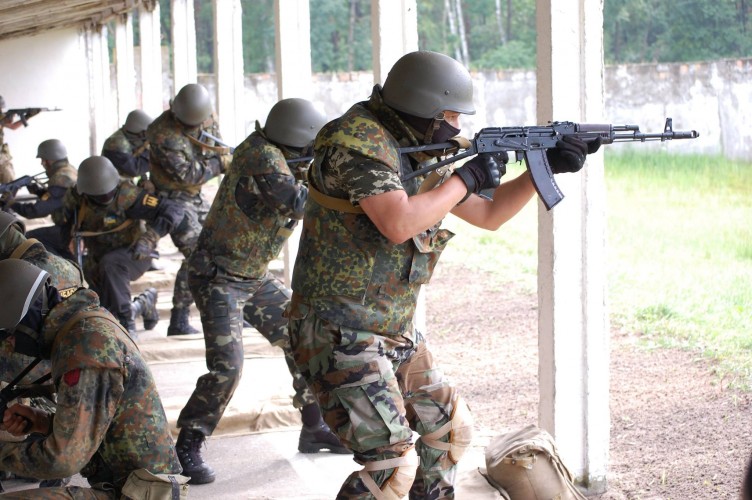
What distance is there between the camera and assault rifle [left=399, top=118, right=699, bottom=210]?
324 cm

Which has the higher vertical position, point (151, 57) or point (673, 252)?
point (151, 57)

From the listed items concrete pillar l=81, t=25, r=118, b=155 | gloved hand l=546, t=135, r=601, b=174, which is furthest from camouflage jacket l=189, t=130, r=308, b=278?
concrete pillar l=81, t=25, r=118, b=155

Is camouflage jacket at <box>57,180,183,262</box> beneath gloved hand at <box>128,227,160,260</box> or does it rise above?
above

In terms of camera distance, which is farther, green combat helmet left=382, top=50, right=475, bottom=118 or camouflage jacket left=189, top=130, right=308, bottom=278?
camouflage jacket left=189, top=130, right=308, bottom=278

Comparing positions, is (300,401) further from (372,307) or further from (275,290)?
(372,307)

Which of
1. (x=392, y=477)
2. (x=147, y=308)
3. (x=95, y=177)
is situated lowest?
(x=147, y=308)

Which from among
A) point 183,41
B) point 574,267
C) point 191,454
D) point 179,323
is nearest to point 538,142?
point 574,267

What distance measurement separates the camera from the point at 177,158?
7.77 m

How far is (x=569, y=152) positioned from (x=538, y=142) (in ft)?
0.37

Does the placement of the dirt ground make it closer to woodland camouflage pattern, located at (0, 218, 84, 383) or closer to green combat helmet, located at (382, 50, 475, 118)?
green combat helmet, located at (382, 50, 475, 118)

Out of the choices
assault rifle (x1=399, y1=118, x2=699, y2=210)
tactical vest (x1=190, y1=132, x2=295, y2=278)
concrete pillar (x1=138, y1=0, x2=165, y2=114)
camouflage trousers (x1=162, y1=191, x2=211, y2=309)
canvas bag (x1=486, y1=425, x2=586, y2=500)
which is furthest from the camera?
concrete pillar (x1=138, y1=0, x2=165, y2=114)

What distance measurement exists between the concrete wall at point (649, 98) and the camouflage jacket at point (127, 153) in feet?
16.6

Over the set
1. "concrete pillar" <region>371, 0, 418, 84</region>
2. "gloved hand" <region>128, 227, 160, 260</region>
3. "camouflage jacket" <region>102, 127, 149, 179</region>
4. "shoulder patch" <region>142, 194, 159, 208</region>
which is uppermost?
"concrete pillar" <region>371, 0, 418, 84</region>

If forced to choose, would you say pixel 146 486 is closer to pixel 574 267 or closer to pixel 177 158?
pixel 574 267
